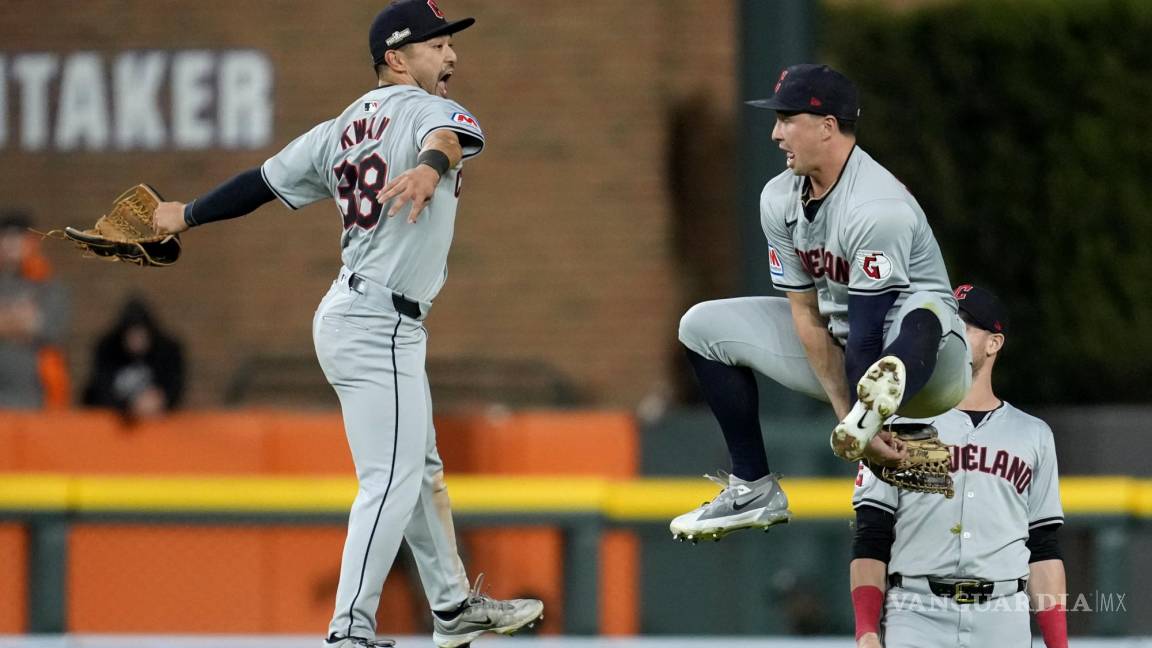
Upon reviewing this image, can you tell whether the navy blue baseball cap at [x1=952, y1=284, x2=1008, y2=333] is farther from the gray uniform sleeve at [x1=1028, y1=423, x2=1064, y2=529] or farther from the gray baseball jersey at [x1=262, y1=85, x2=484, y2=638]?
the gray baseball jersey at [x1=262, y1=85, x2=484, y2=638]

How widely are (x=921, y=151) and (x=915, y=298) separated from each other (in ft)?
21.0

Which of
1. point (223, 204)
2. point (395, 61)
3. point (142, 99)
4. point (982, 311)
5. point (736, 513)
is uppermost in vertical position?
point (142, 99)

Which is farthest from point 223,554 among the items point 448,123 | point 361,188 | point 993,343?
point 993,343

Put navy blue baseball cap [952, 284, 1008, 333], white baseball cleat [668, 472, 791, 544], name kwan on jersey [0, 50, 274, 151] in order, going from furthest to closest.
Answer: name kwan on jersey [0, 50, 274, 151]
navy blue baseball cap [952, 284, 1008, 333]
white baseball cleat [668, 472, 791, 544]

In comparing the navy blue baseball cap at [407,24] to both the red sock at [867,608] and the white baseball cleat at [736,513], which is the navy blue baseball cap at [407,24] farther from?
the red sock at [867,608]

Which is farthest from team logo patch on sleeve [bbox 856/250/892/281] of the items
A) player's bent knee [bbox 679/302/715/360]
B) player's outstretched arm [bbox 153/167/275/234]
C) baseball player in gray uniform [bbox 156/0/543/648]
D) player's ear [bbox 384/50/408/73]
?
player's outstretched arm [bbox 153/167/275/234]

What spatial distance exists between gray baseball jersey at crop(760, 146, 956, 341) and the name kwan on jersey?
299 inches

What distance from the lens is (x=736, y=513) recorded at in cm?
591

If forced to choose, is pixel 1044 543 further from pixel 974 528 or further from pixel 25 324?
pixel 25 324

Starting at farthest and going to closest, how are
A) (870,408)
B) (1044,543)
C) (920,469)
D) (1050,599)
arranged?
1. (1044,543)
2. (1050,599)
3. (920,469)
4. (870,408)

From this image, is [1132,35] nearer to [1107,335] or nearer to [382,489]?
[1107,335]

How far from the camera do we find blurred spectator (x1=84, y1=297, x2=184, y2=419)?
1008 cm

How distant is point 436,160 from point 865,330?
52.2 inches

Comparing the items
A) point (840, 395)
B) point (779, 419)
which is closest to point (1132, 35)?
point (779, 419)
